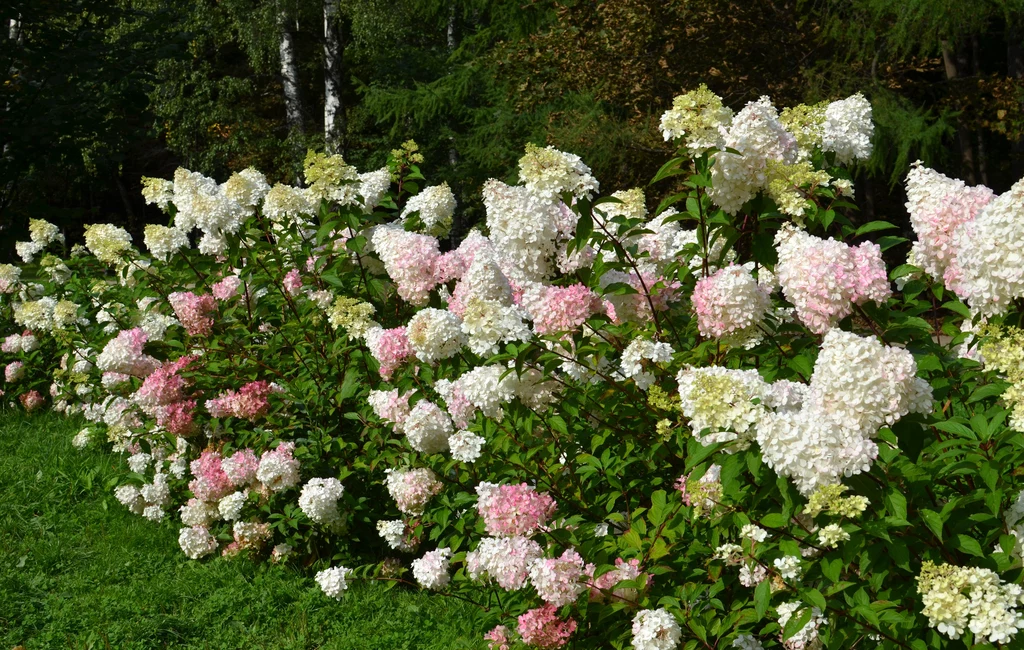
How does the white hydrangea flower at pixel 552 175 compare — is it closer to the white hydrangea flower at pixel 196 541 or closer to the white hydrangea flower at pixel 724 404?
the white hydrangea flower at pixel 724 404

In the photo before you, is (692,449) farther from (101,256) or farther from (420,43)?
(420,43)

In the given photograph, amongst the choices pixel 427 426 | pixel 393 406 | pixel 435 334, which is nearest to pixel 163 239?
pixel 393 406

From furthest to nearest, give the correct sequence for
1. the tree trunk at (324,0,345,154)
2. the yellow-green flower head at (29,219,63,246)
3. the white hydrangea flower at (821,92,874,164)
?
the tree trunk at (324,0,345,154), the yellow-green flower head at (29,219,63,246), the white hydrangea flower at (821,92,874,164)

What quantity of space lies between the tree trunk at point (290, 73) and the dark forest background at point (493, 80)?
0.03 m

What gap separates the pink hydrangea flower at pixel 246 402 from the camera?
4746mm

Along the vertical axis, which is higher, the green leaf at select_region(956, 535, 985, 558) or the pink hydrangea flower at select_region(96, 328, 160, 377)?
the green leaf at select_region(956, 535, 985, 558)

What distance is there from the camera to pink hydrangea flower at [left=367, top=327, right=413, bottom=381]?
3869mm

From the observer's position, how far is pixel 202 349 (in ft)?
16.9

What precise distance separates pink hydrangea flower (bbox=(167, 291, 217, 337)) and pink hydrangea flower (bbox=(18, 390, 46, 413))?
284 centimetres

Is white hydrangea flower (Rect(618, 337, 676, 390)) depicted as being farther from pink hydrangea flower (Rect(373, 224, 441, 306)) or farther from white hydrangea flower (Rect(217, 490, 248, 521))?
white hydrangea flower (Rect(217, 490, 248, 521))

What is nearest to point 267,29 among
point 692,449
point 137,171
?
point 137,171

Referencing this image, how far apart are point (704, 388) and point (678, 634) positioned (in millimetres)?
790

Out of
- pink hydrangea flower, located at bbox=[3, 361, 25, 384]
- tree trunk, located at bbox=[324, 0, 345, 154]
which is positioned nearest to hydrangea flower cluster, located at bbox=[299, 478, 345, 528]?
pink hydrangea flower, located at bbox=[3, 361, 25, 384]

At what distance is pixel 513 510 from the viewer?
3242mm
